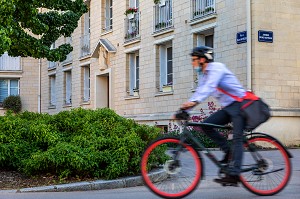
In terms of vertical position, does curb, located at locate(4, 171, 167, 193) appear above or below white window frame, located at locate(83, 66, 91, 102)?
below

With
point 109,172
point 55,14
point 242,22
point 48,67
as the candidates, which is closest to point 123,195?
point 109,172

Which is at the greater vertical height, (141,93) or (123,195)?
(141,93)

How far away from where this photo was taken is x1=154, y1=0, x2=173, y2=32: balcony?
2091cm

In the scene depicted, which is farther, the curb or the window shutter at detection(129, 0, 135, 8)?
the window shutter at detection(129, 0, 135, 8)

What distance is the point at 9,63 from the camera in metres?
34.2

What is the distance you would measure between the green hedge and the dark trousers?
2.95m

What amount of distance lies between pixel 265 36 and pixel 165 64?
232 inches

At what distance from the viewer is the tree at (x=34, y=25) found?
10141mm

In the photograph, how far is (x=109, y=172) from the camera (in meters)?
8.76

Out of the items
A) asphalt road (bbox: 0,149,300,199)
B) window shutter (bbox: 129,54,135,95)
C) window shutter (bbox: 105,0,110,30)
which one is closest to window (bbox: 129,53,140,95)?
window shutter (bbox: 129,54,135,95)

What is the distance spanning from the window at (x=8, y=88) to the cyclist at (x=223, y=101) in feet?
97.5

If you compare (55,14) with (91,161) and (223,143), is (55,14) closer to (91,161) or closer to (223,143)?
(91,161)

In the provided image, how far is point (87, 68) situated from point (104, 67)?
307 cm

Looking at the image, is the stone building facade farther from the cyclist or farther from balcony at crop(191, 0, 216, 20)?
the cyclist
